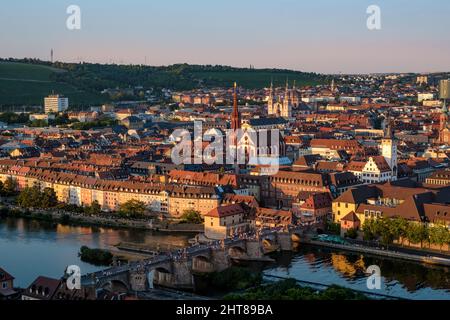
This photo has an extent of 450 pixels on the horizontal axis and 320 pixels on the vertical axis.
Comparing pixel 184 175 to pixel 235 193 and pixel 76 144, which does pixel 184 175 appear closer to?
pixel 235 193

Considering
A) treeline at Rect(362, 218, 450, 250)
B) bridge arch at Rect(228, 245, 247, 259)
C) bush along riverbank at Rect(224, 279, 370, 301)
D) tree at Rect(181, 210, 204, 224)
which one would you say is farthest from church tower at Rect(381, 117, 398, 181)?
bush along riverbank at Rect(224, 279, 370, 301)

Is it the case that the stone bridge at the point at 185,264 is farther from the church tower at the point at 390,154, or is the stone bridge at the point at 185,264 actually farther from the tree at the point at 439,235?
the church tower at the point at 390,154

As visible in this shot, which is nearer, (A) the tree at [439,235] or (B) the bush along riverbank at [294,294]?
(B) the bush along riverbank at [294,294]

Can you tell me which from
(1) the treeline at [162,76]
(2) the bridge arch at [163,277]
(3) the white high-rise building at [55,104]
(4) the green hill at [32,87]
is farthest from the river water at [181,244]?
(1) the treeline at [162,76]

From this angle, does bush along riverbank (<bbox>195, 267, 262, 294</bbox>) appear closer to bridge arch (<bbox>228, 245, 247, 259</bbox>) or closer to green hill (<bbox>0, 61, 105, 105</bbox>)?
bridge arch (<bbox>228, 245, 247, 259</bbox>)

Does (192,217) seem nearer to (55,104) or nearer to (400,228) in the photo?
(400,228)
